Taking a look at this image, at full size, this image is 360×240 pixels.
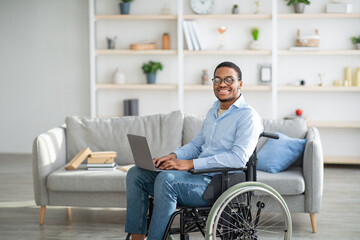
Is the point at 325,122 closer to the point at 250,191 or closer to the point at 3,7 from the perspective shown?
the point at 250,191

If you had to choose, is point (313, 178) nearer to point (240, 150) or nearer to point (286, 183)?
point (286, 183)

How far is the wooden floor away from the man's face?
1.10 metres

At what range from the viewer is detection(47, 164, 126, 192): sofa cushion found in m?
4.00

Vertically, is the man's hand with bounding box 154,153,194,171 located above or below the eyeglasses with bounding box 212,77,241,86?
below

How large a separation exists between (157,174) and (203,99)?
360cm

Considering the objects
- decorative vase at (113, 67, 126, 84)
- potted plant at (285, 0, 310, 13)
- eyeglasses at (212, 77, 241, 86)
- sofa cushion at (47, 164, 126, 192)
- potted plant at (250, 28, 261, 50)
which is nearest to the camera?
eyeglasses at (212, 77, 241, 86)

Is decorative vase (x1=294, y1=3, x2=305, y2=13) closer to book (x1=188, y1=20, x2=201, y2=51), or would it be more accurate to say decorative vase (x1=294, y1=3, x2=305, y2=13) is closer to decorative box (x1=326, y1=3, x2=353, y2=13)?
decorative box (x1=326, y1=3, x2=353, y2=13)

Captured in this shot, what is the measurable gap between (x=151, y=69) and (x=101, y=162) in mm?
2603

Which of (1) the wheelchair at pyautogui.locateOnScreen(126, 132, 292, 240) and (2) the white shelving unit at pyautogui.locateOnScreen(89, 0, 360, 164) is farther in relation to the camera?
(2) the white shelving unit at pyautogui.locateOnScreen(89, 0, 360, 164)

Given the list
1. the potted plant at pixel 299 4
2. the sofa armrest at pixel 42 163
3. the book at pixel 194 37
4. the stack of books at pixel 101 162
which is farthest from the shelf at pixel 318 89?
the sofa armrest at pixel 42 163

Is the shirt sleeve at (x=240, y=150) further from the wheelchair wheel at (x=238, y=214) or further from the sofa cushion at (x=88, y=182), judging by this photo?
the sofa cushion at (x=88, y=182)

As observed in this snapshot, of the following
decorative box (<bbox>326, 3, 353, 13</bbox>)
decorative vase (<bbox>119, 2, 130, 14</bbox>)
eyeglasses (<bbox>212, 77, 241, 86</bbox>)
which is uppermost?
decorative vase (<bbox>119, 2, 130, 14</bbox>)

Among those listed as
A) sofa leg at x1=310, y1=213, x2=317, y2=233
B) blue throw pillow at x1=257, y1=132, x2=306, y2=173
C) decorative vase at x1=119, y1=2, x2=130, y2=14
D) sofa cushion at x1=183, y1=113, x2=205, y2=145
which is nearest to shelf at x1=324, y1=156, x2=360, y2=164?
blue throw pillow at x1=257, y1=132, x2=306, y2=173

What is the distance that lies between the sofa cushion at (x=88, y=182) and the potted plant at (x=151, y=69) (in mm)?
2734
